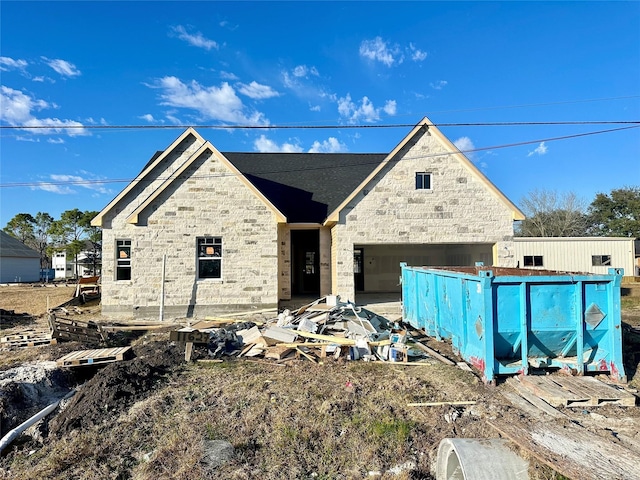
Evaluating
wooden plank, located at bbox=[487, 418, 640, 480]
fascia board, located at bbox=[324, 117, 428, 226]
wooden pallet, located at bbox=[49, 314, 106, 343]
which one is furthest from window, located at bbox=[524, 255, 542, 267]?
wooden pallet, located at bbox=[49, 314, 106, 343]

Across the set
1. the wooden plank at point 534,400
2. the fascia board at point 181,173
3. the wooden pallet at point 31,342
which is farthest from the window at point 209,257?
the wooden plank at point 534,400

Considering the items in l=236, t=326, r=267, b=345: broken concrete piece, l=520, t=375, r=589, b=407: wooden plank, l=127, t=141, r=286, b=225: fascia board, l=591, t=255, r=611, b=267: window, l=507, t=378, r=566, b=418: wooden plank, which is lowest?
l=507, t=378, r=566, b=418: wooden plank

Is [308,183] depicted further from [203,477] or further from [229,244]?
[203,477]

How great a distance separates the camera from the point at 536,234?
4641cm

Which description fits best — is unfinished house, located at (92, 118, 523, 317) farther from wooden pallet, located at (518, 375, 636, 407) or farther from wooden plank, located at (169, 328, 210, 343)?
wooden pallet, located at (518, 375, 636, 407)

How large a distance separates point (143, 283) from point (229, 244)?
11.3 feet

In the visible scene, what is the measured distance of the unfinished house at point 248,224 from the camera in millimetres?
13984

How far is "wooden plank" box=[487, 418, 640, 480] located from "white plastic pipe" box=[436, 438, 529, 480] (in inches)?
11.4

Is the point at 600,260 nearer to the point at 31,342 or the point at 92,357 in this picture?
the point at 92,357

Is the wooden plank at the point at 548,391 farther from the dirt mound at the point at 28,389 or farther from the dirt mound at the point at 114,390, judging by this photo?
the dirt mound at the point at 28,389

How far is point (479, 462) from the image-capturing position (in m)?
3.30

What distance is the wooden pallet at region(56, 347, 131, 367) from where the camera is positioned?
7.10m

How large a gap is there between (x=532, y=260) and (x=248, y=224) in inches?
699

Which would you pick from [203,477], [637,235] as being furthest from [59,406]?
[637,235]
